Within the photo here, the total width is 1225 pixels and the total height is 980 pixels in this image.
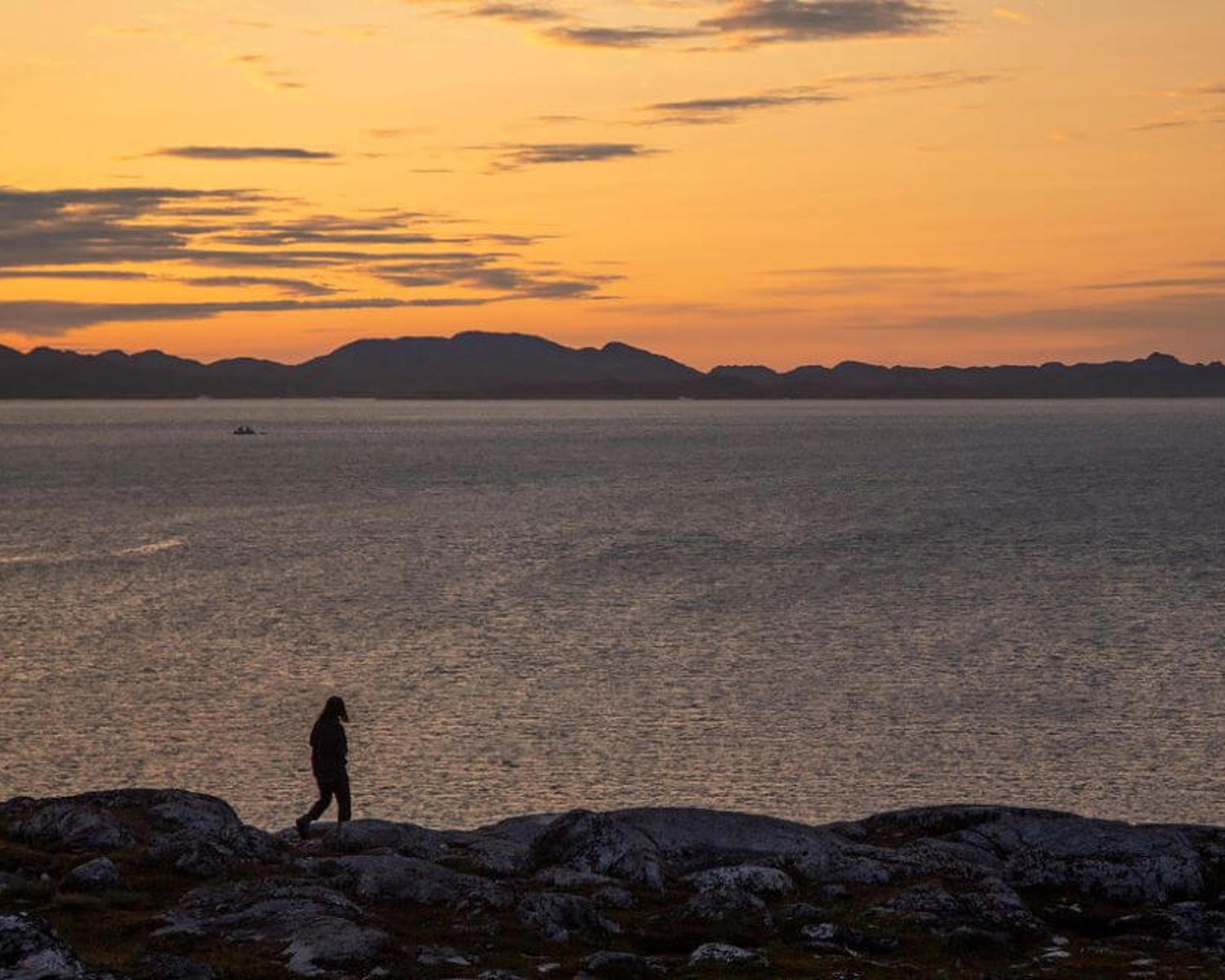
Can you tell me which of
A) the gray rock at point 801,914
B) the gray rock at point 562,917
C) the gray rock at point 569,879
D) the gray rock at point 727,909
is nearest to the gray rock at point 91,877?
the gray rock at point 562,917

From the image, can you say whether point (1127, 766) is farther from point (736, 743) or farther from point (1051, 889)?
point (1051, 889)

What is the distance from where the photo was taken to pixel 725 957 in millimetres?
24969

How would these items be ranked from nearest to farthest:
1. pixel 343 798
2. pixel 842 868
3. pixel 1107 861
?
pixel 842 868 → pixel 1107 861 → pixel 343 798

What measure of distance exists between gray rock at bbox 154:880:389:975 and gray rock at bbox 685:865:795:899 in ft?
21.2

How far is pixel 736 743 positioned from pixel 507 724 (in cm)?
915

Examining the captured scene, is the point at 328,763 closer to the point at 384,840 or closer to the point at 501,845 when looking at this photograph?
the point at 384,840

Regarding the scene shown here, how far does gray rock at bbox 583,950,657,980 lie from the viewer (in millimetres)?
24250

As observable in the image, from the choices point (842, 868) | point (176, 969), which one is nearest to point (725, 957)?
point (842, 868)

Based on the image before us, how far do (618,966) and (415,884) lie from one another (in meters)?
5.30

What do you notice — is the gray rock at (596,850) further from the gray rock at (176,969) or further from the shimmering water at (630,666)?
the shimmering water at (630,666)

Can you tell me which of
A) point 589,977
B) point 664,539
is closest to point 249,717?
point 589,977

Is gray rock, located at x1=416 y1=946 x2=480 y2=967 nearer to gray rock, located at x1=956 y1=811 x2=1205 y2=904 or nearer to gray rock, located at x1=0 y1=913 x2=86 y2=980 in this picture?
gray rock, located at x1=0 y1=913 x2=86 y2=980

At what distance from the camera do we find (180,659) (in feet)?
259

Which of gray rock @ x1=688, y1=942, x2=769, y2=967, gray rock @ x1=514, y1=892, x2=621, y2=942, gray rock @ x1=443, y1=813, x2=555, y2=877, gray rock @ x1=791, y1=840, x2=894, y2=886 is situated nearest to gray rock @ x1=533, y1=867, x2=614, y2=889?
gray rock @ x1=443, y1=813, x2=555, y2=877
